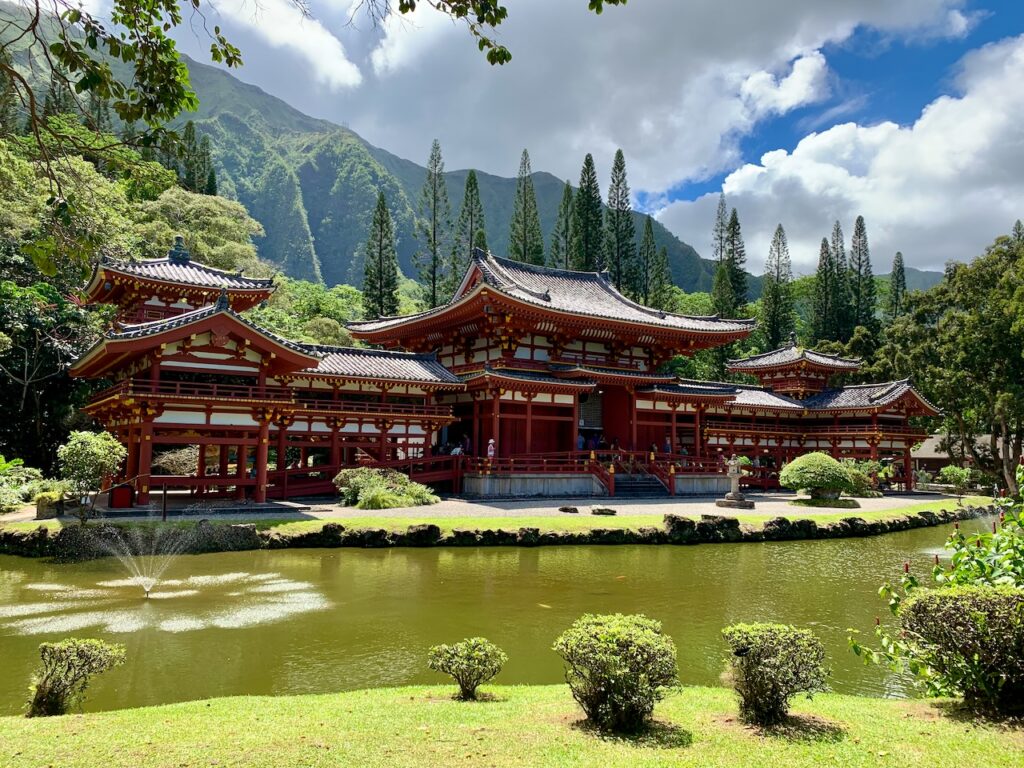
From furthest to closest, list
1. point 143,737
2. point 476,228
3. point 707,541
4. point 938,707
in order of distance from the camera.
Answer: point 476,228
point 707,541
point 938,707
point 143,737

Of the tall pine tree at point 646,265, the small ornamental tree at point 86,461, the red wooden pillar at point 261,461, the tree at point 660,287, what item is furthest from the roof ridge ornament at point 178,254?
the tall pine tree at point 646,265

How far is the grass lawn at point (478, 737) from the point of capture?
482 centimetres

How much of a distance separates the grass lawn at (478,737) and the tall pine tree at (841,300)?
63985 mm

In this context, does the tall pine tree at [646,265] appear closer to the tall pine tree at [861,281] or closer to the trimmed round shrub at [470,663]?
the tall pine tree at [861,281]

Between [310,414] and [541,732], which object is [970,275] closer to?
[310,414]

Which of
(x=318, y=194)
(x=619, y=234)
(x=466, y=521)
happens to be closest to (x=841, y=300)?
(x=619, y=234)

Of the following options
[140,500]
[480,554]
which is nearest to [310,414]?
[140,500]

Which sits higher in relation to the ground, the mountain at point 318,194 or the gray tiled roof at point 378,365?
the mountain at point 318,194

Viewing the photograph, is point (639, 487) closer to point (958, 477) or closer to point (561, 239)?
point (958, 477)

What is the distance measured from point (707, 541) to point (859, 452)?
79.0ft

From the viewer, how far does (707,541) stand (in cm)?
1900

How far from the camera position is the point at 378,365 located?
2678 cm

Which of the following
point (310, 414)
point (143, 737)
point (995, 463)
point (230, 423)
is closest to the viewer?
point (143, 737)

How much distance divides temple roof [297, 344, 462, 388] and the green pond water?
10.2 metres
